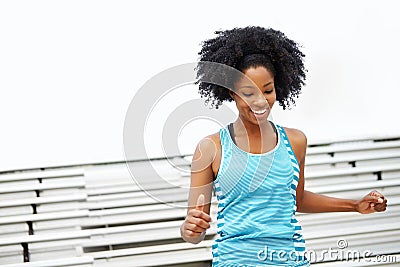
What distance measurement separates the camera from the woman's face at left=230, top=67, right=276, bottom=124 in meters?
1.34

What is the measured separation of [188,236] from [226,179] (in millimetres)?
160

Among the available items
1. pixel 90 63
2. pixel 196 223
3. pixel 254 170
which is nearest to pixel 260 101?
pixel 254 170

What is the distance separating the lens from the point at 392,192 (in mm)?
2684

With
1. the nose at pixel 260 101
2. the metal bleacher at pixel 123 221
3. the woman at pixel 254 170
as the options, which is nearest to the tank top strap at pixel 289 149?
the woman at pixel 254 170

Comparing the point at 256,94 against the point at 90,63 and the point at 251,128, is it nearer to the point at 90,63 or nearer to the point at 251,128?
the point at 251,128

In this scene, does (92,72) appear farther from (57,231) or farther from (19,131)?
(57,231)

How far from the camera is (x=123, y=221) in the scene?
2568 mm

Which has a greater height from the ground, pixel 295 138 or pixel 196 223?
pixel 295 138

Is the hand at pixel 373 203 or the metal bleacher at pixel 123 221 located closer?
the hand at pixel 373 203

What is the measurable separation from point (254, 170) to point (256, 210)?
7 cm

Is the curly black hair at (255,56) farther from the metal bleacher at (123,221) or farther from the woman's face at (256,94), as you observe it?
the metal bleacher at (123,221)

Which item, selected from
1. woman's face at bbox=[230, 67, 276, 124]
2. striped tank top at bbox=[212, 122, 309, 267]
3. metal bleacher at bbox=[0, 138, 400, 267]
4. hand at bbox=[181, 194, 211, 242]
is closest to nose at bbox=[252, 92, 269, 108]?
woman's face at bbox=[230, 67, 276, 124]

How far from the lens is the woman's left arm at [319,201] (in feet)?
4.67

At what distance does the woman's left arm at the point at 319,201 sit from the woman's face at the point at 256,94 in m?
0.12
